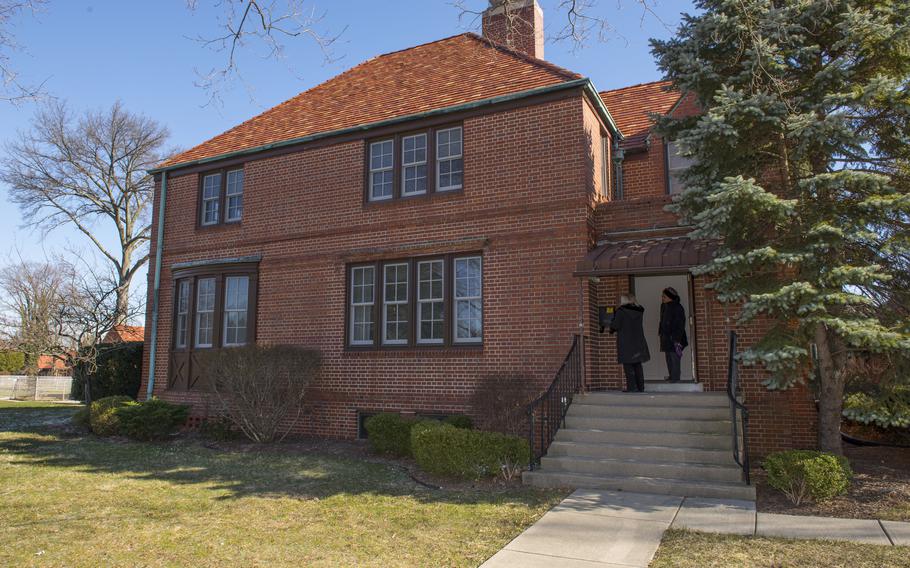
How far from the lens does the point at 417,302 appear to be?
1212cm

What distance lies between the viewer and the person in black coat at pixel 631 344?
9.66 meters

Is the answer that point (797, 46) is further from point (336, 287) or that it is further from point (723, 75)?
point (336, 287)

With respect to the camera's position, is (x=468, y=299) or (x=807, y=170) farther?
(x=468, y=299)

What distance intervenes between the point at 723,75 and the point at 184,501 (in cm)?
894

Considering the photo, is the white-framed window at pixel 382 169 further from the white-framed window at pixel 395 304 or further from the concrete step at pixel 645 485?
the concrete step at pixel 645 485

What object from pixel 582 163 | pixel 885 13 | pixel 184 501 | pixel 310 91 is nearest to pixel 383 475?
pixel 184 501

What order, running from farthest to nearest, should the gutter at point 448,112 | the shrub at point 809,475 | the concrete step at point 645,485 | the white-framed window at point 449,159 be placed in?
the white-framed window at point 449,159 → the gutter at point 448,112 → the concrete step at point 645,485 → the shrub at point 809,475

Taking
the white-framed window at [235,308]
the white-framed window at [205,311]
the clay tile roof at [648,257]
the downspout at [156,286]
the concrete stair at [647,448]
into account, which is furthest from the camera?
the downspout at [156,286]

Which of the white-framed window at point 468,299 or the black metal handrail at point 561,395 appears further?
the white-framed window at point 468,299

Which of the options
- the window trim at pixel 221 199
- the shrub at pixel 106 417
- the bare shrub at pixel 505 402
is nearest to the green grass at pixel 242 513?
the bare shrub at pixel 505 402

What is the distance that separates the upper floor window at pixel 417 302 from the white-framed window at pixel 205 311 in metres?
3.96

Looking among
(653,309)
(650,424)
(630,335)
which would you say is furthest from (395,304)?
(650,424)

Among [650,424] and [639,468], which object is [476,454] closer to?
[639,468]

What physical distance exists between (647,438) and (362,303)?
6.51 m
